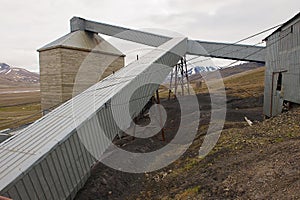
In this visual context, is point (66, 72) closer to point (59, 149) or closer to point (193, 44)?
point (193, 44)

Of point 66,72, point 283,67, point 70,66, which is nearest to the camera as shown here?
point 283,67

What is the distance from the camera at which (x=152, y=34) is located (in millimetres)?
19266

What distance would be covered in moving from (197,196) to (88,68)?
14.4 metres

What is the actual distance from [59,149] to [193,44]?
15765 millimetres

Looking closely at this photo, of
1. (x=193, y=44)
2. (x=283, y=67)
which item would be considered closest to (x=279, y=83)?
(x=283, y=67)

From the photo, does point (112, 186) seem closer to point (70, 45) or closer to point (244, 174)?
point (244, 174)

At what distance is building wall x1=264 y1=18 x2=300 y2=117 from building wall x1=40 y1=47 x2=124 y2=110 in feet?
39.7

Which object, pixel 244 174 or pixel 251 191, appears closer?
pixel 251 191

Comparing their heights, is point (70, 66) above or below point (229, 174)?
above

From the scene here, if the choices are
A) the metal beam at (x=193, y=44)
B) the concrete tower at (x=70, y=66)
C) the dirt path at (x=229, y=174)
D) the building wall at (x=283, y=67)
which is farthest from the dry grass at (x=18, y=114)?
the building wall at (x=283, y=67)

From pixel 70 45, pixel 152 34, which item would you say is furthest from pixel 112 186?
pixel 152 34

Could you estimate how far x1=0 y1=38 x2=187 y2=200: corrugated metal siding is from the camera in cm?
451

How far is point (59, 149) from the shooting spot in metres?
5.23

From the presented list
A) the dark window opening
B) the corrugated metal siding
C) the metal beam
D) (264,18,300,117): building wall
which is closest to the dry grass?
the corrugated metal siding
